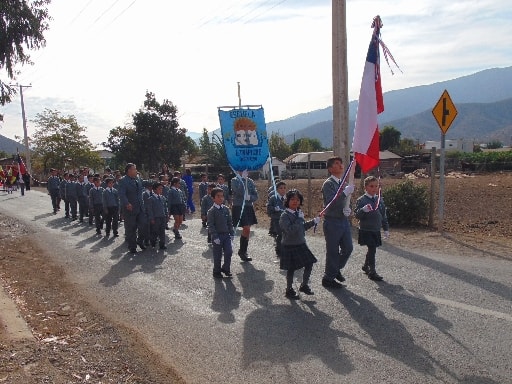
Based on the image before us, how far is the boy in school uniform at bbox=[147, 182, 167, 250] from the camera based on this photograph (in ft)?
37.2

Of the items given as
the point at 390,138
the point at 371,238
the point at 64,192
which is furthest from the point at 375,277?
the point at 390,138

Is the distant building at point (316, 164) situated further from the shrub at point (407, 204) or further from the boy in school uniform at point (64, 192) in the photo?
the shrub at point (407, 204)

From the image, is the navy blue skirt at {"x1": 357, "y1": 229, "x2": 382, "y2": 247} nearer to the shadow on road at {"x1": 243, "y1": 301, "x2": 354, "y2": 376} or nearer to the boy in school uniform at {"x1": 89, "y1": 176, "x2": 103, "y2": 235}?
the shadow on road at {"x1": 243, "y1": 301, "x2": 354, "y2": 376}

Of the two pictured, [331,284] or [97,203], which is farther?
[97,203]

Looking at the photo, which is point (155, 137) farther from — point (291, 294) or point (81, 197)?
point (291, 294)

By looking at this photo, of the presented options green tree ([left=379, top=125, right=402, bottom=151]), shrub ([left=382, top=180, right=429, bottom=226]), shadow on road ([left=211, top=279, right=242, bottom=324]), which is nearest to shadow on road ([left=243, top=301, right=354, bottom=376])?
shadow on road ([left=211, top=279, right=242, bottom=324])

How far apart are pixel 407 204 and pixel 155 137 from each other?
95.2ft

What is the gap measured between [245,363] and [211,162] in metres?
38.0

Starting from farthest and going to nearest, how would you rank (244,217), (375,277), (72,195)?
(72,195) < (244,217) < (375,277)

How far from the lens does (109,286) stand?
8047mm

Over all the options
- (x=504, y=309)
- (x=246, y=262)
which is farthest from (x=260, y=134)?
(x=504, y=309)

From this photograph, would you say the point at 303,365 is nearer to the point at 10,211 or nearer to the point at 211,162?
the point at 10,211

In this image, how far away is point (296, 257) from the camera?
6.77 meters

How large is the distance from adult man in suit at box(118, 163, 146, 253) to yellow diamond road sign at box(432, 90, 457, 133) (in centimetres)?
679
